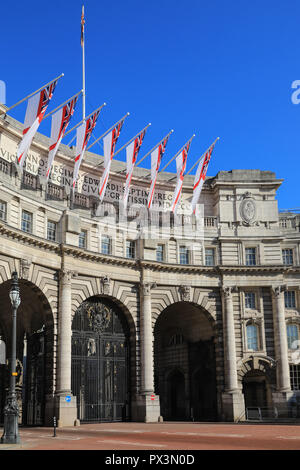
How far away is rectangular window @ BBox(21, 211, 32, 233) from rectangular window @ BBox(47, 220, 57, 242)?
6.61 ft

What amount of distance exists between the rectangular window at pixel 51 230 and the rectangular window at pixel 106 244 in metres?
4.90

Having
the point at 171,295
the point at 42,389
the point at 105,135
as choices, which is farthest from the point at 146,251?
the point at 42,389

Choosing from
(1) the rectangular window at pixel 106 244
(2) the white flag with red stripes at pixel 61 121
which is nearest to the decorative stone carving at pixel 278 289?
(1) the rectangular window at pixel 106 244

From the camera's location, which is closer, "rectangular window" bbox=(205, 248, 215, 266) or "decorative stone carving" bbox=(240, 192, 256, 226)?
"rectangular window" bbox=(205, 248, 215, 266)

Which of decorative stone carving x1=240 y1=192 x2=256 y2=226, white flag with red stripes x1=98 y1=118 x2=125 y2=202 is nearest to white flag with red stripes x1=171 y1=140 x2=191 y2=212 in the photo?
white flag with red stripes x1=98 y1=118 x2=125 y2=202

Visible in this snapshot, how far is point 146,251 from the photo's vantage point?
49156mm

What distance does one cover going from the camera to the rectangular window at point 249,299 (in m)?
51.8

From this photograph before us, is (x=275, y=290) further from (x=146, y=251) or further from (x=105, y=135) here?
(x=105, y=135)

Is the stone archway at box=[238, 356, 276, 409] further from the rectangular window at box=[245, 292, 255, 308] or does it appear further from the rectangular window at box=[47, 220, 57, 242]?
the rectangular window at box=[47, 220, 57, 242]

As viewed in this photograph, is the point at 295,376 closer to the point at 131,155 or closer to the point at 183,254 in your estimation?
the point at 183,254

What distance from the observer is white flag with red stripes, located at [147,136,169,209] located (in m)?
47.1

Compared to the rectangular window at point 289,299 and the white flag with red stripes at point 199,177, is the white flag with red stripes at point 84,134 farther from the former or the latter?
the rectangular window at point 289,299

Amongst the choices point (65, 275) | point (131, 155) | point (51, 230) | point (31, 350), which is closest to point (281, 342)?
point (65, 275)

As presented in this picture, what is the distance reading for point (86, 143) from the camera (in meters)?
41.6
